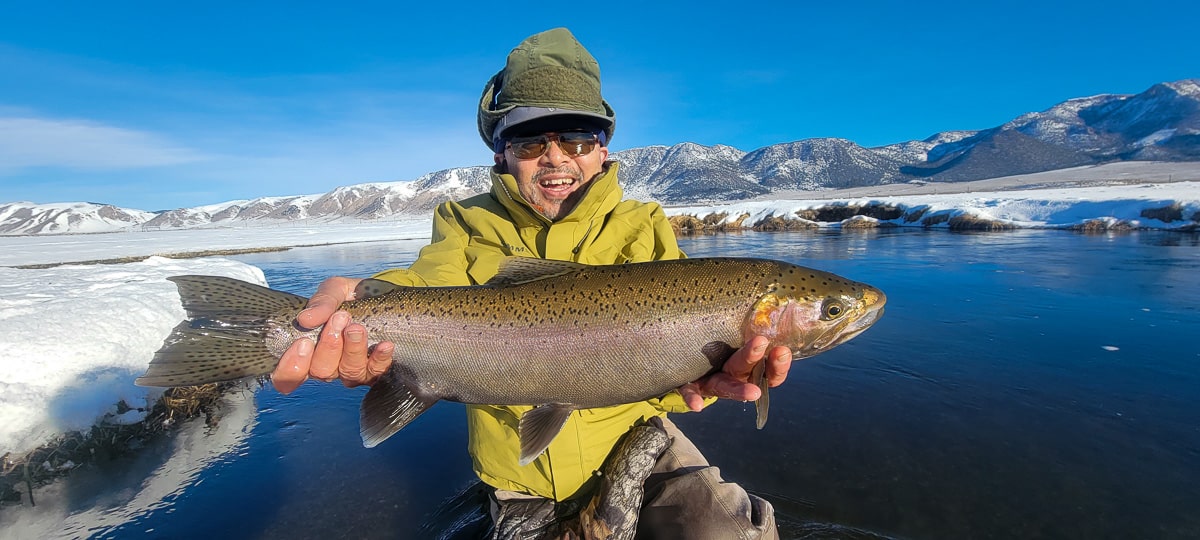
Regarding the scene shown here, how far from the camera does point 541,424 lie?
2.51 meters

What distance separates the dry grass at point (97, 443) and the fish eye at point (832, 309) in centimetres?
580

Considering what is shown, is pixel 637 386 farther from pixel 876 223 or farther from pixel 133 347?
pixel 876 223

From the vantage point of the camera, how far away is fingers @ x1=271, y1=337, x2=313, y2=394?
2.25 metres

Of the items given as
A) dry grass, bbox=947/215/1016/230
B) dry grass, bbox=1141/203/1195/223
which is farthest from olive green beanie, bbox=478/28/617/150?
dry grass, bbox=1141/203/1195/223

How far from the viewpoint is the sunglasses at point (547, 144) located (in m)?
3.04

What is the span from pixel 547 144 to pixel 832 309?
1.84 metres

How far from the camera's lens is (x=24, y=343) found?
193 inches

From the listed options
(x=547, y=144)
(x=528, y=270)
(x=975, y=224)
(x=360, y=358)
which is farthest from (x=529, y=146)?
(x=975, y=224)

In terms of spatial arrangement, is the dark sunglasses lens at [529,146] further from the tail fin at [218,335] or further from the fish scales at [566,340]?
the tail fin at [218,335]

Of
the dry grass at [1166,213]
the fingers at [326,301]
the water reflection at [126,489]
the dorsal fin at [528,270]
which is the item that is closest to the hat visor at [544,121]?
the dorsal fin at [528,270]

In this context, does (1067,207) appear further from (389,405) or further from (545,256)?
(389,405)

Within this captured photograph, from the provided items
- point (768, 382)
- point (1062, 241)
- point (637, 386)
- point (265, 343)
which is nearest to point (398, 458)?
point (265, 343)

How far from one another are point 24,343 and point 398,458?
149 inches

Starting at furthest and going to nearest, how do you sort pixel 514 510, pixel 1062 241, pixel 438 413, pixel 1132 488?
pixel 1062 241
pixel 438 413
pixel 1132 488
pixel 514 510
